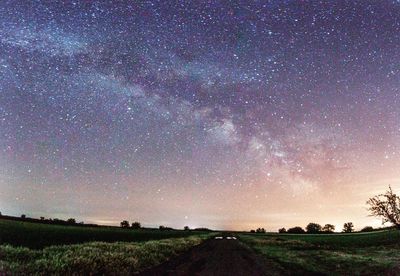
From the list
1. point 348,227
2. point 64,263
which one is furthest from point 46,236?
point 348,227

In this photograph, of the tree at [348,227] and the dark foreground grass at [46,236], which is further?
the tree at [348,227]

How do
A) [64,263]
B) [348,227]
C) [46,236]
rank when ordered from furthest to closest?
[348,227] < [46,236] < [64,263]

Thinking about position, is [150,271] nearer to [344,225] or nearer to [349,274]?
[349,274]

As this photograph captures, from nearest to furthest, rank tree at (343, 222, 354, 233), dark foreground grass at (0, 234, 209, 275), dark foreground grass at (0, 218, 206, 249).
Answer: dark foreground grass at (0, 234, 209, 275) → dark foreground grass at (0, 218, 206, 249) → tree at (343, 222, 354, 233)

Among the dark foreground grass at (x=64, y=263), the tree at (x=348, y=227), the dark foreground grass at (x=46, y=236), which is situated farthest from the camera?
the tree at (x=348, y=227)

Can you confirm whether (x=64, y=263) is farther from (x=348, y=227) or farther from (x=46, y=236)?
(x=348, y=227)

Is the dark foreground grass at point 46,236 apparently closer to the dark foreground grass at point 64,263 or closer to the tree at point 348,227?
the dark foreground grass at point 64,263

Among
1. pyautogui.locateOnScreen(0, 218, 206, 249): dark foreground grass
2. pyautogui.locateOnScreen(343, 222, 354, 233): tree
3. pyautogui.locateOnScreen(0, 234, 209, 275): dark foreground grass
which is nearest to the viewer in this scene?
pyautogui.locateOnScreen(0, 234, 209, 275): dark foreground grass

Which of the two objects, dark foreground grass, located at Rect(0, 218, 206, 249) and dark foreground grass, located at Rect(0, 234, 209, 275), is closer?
dark foreground grass, located at Rect(0, 234, 209, 275)

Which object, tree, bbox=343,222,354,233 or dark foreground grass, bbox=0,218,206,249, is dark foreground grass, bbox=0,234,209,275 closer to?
dark foreground grass, bbox=0,218,206,249

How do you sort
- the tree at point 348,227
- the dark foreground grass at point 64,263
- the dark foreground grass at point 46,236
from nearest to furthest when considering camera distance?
the dark foreground grass at point 64,263, the dark foreground grass at point 46,236, the tree at point 348,227

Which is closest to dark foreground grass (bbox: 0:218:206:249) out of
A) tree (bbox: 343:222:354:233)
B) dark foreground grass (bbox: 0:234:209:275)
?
dark foreground grass (bbox: 0:234:209:275)

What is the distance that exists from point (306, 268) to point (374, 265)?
14.3ft

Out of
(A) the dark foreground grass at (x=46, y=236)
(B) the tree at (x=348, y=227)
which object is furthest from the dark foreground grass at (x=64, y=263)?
(B) the tree at (x=348, y=227)
